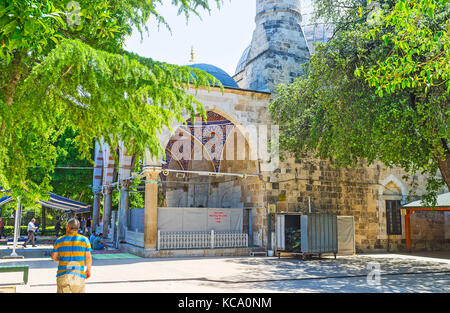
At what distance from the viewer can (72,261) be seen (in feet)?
12.5

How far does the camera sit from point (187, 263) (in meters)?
9.86

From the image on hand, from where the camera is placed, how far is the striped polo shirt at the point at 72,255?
379 cm

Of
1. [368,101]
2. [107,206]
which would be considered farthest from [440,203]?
[107,206]

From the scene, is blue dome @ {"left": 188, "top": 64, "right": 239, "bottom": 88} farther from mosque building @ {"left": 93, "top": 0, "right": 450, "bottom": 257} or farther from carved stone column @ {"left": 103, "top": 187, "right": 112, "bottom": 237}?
carved stone column @ {"left": 103, "top": 187, "right": 112, "bottom": 237}

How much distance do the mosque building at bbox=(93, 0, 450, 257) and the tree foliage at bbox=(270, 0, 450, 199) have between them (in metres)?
1.35

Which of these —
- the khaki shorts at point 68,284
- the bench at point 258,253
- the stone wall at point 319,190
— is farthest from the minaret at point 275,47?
the khaki shorts at point 68,284

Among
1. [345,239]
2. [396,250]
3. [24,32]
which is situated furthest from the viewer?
[396,250]

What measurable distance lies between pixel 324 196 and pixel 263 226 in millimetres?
2546

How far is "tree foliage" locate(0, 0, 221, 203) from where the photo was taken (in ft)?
8.98

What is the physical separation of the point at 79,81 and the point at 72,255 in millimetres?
1774

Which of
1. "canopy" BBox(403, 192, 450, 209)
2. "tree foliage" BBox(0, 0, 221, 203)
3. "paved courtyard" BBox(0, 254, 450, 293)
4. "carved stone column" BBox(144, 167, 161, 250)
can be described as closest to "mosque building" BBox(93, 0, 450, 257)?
"carved stone column" BBox(144, 167, 161, 250)
